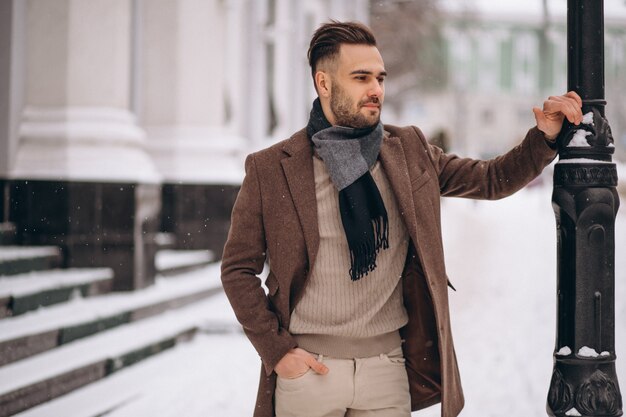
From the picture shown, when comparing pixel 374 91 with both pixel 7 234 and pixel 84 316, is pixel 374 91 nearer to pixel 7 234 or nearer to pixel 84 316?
pixel 84 316

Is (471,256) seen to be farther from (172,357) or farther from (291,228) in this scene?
(291,228)

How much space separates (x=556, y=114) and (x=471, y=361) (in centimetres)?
444

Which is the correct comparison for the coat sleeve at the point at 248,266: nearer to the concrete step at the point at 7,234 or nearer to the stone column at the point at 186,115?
the concrete step at the point at 7,234

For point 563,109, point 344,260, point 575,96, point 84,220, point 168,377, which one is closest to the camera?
point 344,260

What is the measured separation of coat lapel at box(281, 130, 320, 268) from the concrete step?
5554 millimetres

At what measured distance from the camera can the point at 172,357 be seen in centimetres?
748

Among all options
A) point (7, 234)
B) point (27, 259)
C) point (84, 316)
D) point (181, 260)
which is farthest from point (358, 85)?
point (181, 260)

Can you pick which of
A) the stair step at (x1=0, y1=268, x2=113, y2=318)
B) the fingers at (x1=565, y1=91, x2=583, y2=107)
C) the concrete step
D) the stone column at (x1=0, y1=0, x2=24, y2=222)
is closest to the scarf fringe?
the fingers at (x1=565, y1=91, x2=583, y2=107)

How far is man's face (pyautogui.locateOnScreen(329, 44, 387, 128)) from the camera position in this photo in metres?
2.75

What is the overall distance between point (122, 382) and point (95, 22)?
362 centimetres

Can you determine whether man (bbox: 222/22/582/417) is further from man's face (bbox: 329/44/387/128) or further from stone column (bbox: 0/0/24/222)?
stone column (bbox: 0/0/24/222)

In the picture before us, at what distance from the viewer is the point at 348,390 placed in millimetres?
2793

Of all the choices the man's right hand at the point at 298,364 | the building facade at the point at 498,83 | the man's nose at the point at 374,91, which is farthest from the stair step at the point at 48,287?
the building facade at the point at 498,83

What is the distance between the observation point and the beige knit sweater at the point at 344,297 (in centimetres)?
280
